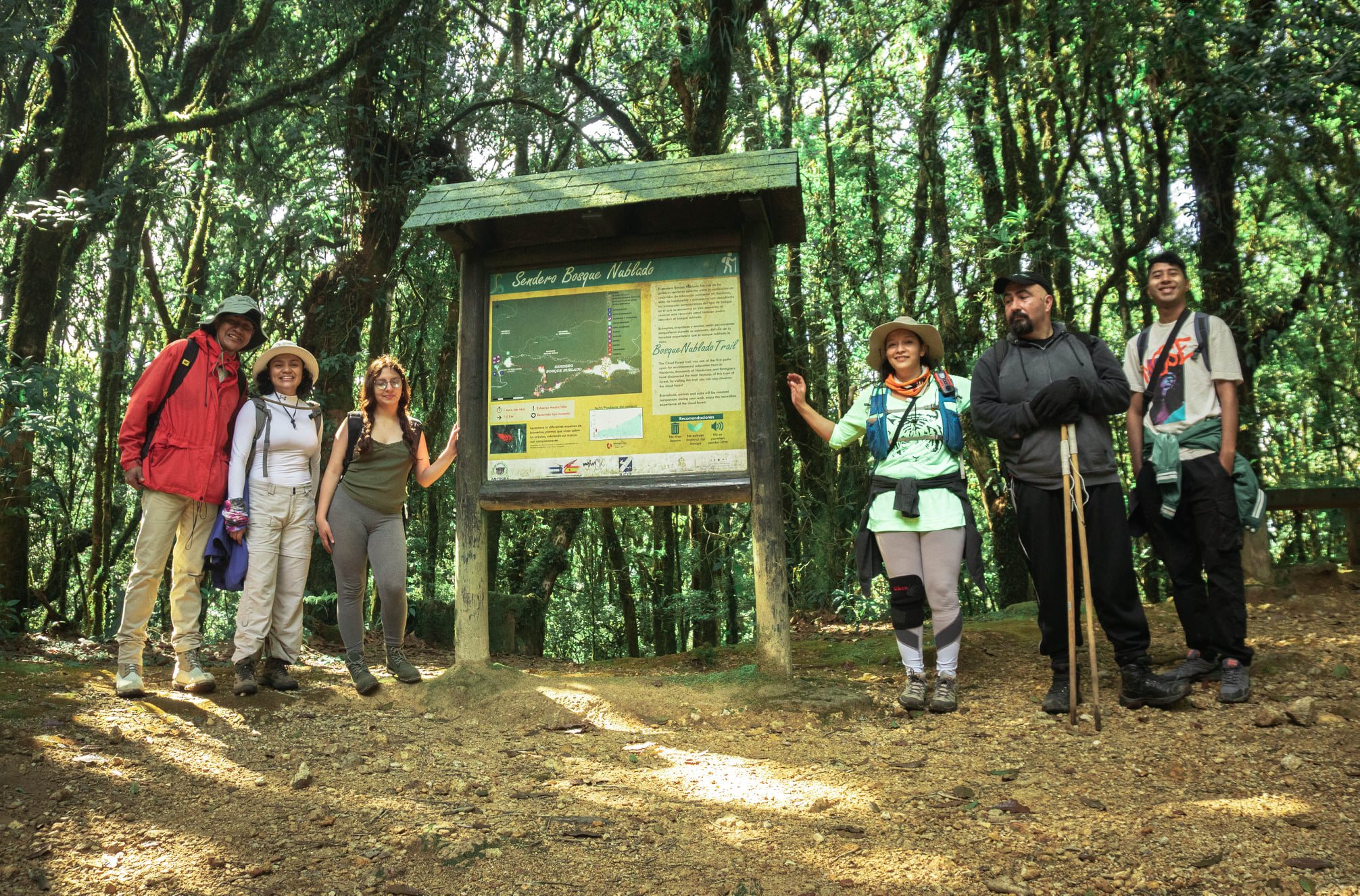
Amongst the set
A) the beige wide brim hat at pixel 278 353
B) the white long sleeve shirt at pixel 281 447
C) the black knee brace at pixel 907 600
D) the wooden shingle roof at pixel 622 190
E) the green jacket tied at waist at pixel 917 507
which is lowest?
the black knee brace at pixel 907 600

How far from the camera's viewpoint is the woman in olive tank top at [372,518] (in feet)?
16.1

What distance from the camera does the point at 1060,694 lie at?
13.8 ft

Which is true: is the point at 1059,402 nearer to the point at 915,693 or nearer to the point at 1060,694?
the point at 1060,694

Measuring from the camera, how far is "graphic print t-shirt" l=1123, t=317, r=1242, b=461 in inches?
166

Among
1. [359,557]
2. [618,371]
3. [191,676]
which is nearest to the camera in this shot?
[191,676]

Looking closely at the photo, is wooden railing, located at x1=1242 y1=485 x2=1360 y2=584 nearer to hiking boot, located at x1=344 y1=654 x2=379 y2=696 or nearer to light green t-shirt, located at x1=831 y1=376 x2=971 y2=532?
light green t-shirt, located at x1=831 y1=376 x2=971 y2=532

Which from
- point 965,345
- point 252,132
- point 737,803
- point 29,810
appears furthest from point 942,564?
point 252,132

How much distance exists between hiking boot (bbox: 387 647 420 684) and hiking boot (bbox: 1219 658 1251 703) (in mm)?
4423

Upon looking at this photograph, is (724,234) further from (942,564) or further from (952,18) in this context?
(952,18)

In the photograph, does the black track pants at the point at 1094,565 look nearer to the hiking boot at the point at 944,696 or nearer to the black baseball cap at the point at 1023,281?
the hiking boot at the point at 944,696

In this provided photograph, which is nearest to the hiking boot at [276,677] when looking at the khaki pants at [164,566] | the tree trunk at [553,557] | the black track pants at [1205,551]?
the khaki pants at [164,566]

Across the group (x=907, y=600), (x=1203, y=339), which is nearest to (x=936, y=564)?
(x=907, y=600)

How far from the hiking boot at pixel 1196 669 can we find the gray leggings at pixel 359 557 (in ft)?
14.2

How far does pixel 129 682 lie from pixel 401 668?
1.40 metres
